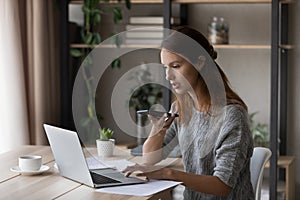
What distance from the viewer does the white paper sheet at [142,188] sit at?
7.44 feet

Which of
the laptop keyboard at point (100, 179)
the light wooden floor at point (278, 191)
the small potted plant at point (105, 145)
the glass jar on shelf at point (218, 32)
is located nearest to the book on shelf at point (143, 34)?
the glass jar on shelf at point (218, 32)

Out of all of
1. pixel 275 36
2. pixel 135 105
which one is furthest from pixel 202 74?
pixel 135 105

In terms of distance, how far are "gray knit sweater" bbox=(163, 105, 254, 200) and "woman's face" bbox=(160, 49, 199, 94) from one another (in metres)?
0.18

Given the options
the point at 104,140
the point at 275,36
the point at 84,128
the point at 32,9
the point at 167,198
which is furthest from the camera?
the point at 84,128

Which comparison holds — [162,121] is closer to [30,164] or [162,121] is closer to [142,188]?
[142,188]

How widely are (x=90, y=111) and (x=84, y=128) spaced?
0.12 m

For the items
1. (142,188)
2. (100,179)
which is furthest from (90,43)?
(142,188)

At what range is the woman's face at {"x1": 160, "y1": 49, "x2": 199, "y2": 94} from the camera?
2.50 m

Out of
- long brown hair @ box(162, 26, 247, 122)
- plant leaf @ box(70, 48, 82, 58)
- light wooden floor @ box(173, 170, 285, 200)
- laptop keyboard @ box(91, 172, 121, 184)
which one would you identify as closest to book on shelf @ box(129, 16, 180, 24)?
plant leaf @ box(70, 48, 82, 58)

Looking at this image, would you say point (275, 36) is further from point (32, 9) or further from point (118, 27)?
point (32, 9)

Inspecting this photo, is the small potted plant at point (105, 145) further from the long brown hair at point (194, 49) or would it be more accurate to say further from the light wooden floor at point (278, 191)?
the light wooden floor at point (278, 191)

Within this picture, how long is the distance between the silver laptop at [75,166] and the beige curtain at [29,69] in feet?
5.01

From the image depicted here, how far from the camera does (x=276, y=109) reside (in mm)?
3920

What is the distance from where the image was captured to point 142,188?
233 cm
